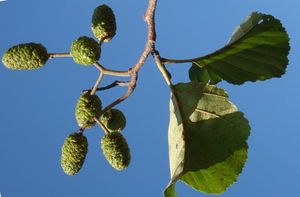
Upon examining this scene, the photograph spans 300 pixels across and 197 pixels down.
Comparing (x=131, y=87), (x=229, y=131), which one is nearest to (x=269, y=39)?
(x=229, y=131)

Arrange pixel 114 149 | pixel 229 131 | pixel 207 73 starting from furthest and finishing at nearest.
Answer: pixel 207 73
pixel 114 149
pixel 229 131

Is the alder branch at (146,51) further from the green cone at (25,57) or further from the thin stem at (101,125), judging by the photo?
the green cone at (25,57)

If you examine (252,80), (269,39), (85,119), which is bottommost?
(85,119)

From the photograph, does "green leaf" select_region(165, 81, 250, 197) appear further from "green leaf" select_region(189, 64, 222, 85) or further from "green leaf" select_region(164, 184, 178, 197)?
"green leaf" select_region(189, 64, 222, 85)

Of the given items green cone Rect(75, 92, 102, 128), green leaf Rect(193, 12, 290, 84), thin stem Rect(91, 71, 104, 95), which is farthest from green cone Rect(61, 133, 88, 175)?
green leaf Rect(193, 12, 290, 84)

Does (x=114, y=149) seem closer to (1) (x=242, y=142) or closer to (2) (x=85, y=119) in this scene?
(2) (x=85, y=119)

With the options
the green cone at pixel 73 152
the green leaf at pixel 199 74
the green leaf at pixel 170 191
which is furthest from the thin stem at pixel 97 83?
the green leaf at pixel 199 74
